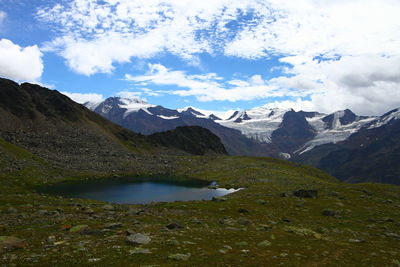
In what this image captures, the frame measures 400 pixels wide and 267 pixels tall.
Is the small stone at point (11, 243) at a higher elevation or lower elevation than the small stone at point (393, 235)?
higher

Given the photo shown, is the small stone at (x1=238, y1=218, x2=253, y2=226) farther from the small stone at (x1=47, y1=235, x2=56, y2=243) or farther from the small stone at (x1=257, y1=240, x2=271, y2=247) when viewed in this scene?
the small stone at (x1=47, y1=235, x2=56, y2=243)

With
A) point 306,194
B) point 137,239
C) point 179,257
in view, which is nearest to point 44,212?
point 137,239

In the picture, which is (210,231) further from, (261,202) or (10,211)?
(261,202)

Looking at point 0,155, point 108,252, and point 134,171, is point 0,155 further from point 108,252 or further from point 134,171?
point 108,252

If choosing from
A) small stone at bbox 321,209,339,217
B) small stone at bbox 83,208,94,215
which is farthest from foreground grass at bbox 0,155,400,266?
small stone at bbox 83,208,94,215

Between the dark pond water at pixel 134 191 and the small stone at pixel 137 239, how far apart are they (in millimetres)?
53123

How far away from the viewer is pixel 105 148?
181000 millimetres

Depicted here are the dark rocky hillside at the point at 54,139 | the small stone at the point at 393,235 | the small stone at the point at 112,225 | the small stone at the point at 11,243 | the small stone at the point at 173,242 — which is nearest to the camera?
the small stone at the point at 11,243

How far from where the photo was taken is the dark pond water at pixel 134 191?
84812 millimetres

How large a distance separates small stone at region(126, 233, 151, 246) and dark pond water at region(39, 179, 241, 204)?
53123 millimetres

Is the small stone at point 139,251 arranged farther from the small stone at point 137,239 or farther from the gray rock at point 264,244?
the gray rock at point 264,244

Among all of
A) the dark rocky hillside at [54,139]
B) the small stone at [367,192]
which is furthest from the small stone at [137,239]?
the dark rocky hillside at [54,139]

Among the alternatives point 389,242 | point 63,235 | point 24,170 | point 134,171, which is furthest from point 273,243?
point 134,171

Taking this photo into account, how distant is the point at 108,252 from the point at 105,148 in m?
164
